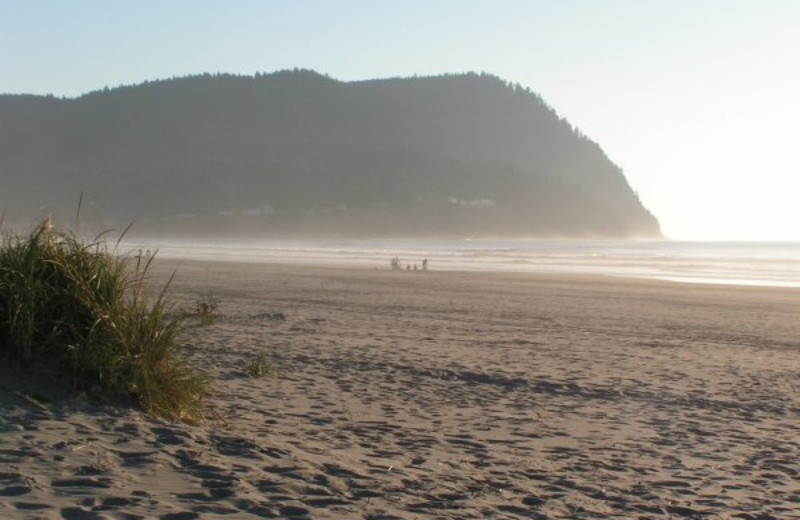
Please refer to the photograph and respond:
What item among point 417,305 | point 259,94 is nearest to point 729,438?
point 417,305

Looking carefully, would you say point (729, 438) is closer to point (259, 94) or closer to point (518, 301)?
point (518, 301)

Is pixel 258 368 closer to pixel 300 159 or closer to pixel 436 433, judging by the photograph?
pixel 436 433

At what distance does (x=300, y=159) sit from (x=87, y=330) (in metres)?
130

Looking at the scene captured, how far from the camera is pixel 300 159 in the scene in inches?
5320

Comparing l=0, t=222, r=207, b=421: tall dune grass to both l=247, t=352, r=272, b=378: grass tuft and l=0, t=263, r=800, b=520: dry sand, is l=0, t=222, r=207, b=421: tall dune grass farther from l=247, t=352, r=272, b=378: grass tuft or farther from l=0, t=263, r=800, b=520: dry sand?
l=247, t=352, r=272, b=378: grass tuft

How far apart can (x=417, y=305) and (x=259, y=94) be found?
449 feet

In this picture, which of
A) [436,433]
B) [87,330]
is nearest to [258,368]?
[87,330]

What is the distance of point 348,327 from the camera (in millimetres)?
12906

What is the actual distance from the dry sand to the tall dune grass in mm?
272

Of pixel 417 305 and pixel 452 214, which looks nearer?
pixel 417 305

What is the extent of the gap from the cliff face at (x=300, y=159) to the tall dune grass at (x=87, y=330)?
10764 centimetres

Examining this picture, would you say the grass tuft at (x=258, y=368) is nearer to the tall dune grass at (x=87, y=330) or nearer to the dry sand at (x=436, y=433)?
the dry sand at (x=436, y=433)

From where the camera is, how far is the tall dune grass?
6.10 m

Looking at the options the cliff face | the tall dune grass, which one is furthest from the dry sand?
the cliff face
